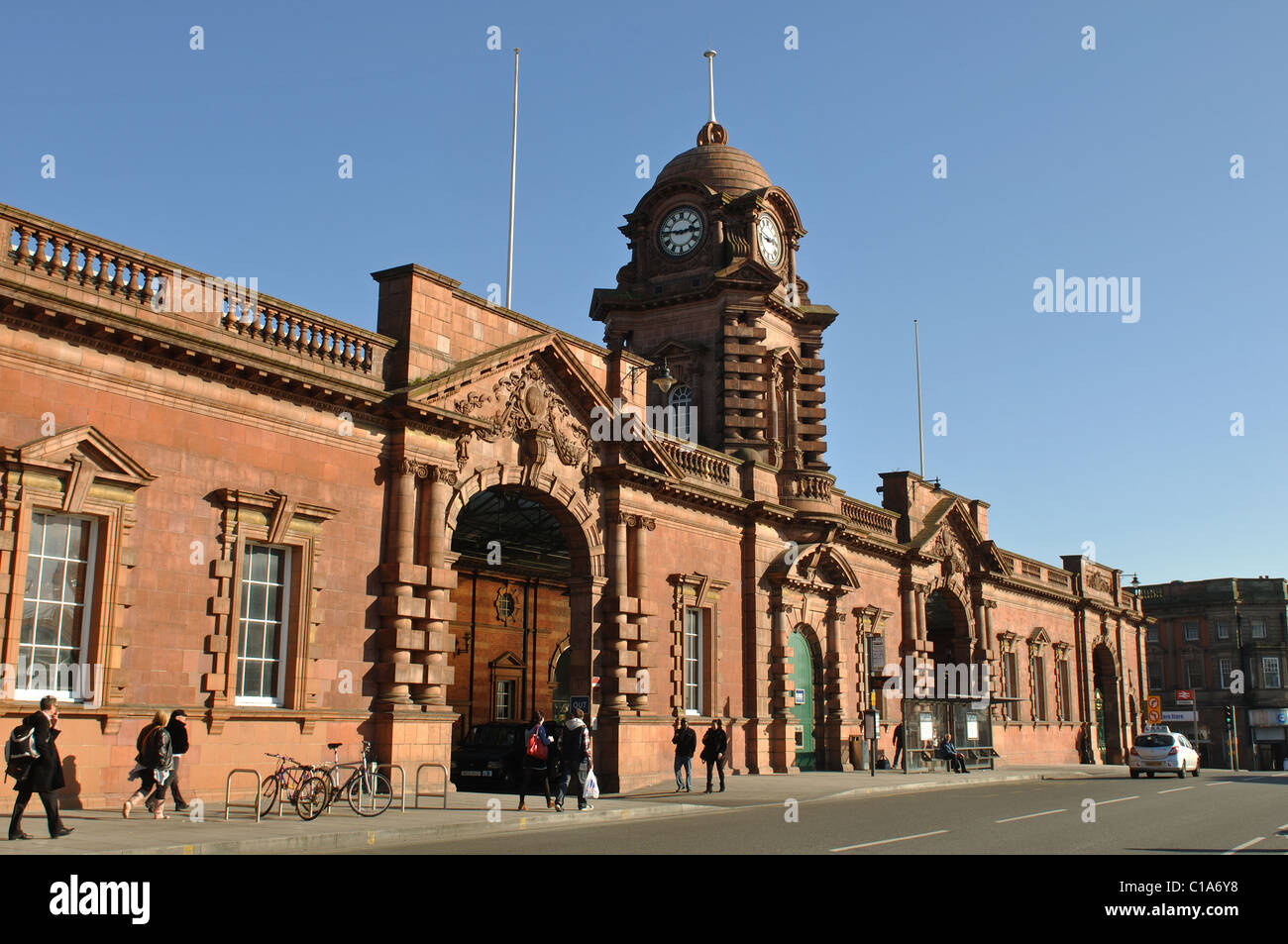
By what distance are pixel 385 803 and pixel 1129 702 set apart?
52646 mm

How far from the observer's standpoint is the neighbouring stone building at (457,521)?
57.6 ft

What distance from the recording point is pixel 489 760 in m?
25.5

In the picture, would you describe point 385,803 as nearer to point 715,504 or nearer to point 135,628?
point 135,628

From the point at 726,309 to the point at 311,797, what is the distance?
2448 cm

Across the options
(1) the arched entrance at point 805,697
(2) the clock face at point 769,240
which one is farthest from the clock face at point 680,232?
(1) the arched entrance at point 805,697

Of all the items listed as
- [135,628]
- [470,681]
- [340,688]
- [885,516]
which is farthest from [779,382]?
[135,628]

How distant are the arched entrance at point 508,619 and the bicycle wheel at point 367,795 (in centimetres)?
1129

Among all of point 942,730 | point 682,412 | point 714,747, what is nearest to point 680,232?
point 682,412

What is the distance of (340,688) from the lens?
21.2 meters

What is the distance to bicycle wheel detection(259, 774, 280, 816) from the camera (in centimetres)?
1739

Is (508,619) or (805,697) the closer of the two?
(805,697)

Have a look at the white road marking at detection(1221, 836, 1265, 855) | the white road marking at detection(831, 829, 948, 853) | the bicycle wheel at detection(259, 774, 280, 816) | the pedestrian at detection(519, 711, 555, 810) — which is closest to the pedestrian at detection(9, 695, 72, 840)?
the bicycle wheel at detection(259, 774, 280, 816)

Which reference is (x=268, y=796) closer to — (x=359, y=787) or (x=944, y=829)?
(x=359, y=787)

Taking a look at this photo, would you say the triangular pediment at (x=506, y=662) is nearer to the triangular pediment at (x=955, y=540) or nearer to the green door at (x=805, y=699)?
the green door at (x=805, y=699)
